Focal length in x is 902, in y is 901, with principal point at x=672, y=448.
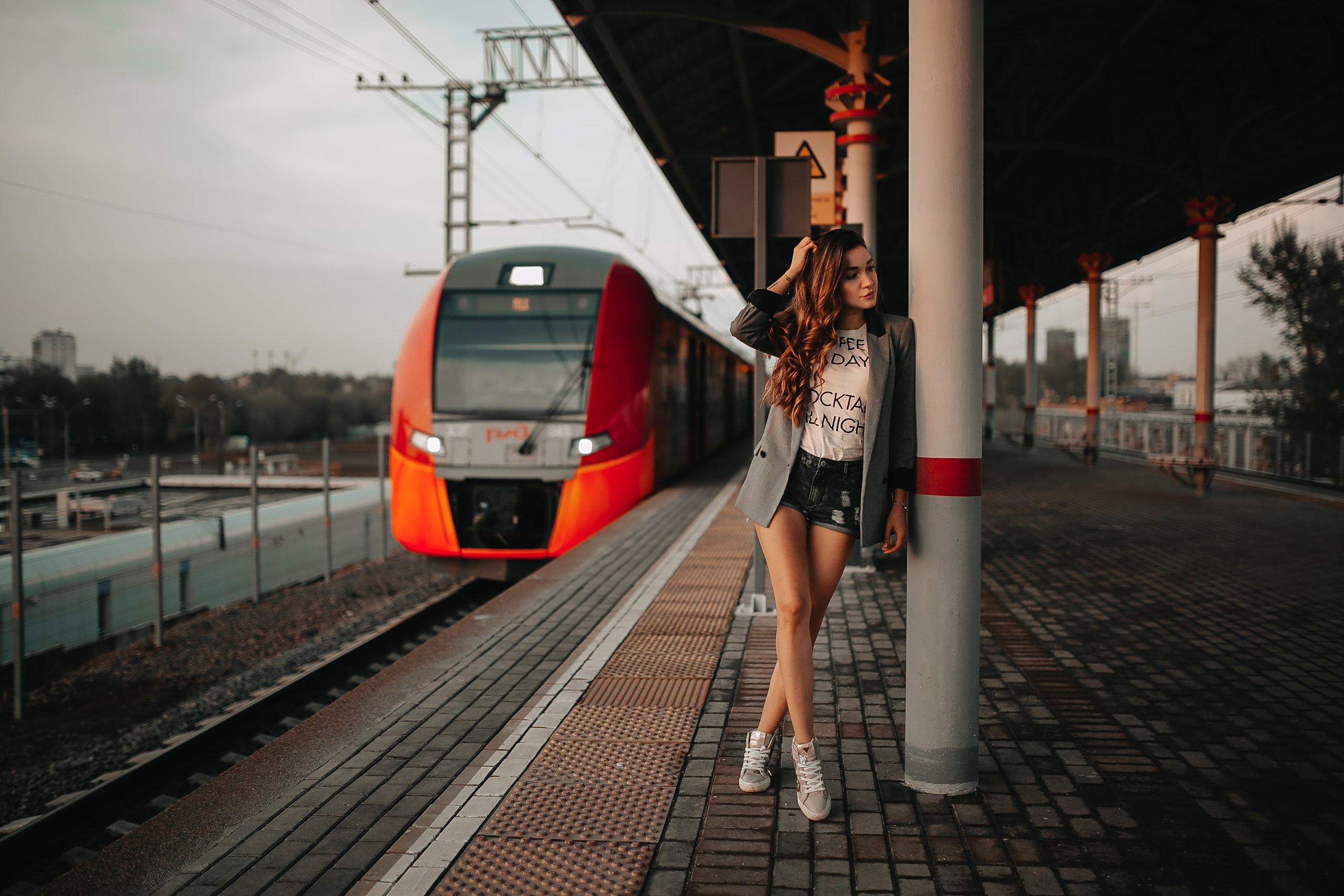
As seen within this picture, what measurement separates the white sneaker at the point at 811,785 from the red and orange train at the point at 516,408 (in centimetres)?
580

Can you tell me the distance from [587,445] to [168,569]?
5483 millimetres

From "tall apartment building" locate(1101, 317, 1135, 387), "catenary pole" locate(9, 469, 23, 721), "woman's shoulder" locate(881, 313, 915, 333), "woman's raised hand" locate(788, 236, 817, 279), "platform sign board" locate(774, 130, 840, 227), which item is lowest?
"catenary pole" locate(9, 469, 23, 721)

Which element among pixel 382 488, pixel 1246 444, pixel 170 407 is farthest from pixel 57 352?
pixel 1246 444

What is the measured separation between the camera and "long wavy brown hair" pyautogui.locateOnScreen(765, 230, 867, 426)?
265 cm

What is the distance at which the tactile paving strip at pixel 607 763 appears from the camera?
2.98 m

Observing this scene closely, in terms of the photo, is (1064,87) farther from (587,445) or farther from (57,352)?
(57,352)

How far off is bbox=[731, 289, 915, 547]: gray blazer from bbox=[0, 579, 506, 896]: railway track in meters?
2.30

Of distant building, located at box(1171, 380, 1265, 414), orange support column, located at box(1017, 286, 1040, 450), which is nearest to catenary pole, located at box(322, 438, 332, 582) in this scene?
distant building, located at box(1171, 380, 1265, 414)

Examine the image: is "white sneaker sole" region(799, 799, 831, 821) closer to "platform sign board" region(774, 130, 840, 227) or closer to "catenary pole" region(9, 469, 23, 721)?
"platform sign board" region(774, 130, 840, 227)

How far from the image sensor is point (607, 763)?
3.11m

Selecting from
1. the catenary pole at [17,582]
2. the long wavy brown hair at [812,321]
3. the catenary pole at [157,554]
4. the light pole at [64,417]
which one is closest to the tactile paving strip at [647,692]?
the long wavy brown hair at [812,321]

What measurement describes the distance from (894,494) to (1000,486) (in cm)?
1173

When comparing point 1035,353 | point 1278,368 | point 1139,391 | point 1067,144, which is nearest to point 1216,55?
point 1067,144

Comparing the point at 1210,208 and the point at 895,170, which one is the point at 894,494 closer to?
the point at 895,170
